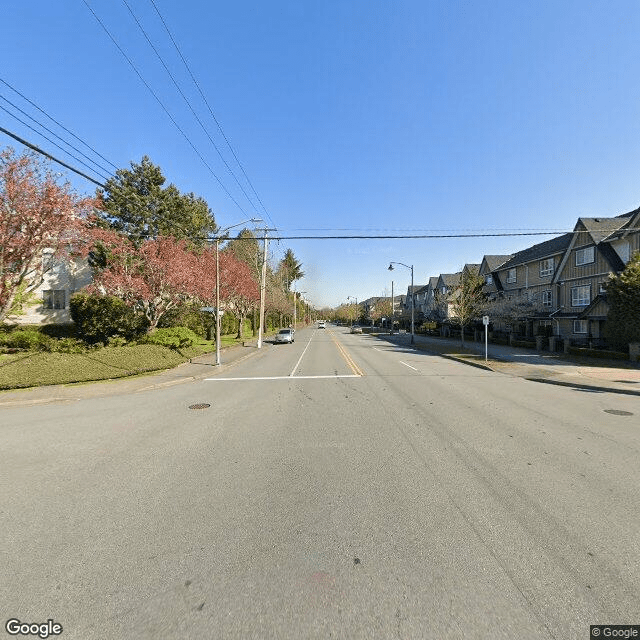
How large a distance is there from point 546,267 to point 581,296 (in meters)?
5.83

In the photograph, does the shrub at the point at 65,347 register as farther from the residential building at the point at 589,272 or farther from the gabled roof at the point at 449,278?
the gabled roof at the point at 449,278

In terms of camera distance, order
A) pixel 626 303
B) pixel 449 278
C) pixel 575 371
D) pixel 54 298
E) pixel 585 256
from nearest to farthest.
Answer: pixel 575 371
pixel 626 303
pixel 585 256
pixel 54 298
pixel 449 278

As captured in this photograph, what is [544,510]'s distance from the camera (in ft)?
12.2

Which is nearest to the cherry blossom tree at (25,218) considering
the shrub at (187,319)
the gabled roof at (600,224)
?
the shrub at (187,319)

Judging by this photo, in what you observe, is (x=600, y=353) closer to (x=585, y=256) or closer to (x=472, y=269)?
(x=585, y=256)

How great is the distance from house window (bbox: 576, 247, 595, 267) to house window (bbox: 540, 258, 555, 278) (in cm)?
351

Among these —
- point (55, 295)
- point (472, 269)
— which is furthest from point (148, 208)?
point (472, 269)

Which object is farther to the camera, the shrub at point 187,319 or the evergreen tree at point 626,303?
the shrub at point 187,319

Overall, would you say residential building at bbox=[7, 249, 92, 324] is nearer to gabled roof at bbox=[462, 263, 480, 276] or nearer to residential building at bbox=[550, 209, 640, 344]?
gabled roof at bbox=[462, 263, 480, 276]

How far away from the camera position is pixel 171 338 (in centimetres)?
1970

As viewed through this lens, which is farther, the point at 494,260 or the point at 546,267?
the point at 494,260

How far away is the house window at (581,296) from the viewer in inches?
1021

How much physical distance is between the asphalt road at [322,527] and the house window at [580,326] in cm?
2389

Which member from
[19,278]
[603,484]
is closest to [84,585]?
[603,484]
